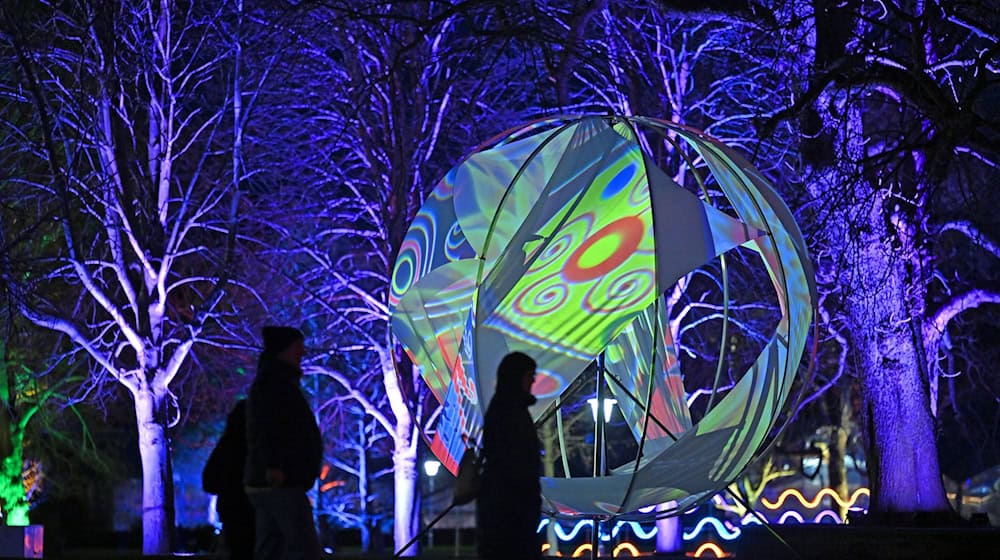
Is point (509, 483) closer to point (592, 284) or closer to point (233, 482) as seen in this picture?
point (233, 482)

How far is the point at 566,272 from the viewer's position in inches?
540

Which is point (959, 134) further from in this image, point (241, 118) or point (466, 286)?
point (241, 118)

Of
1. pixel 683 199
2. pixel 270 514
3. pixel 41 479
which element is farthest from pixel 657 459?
pixel 41 479

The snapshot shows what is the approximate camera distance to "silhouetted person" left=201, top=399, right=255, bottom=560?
9031 millimetres

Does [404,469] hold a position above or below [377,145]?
below

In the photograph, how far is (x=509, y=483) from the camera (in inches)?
308

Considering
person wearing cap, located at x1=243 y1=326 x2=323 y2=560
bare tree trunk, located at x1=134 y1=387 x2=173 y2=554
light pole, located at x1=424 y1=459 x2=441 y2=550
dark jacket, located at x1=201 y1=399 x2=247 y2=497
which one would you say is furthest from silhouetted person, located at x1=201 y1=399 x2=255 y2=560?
light pole, located at x1=424 y1=459 x2=441 y2=550

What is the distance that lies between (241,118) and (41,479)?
55.5 ft

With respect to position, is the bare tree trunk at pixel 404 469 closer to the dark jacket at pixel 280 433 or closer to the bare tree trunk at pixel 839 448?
the dark jacket at pixel 280 433

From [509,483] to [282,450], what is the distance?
132cm

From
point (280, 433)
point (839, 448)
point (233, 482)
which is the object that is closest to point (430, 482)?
point (839, 448)

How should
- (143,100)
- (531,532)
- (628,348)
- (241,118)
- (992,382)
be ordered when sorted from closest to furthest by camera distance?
(531,532) < (628,348) < (241,118) < (143,100) < (992,382)

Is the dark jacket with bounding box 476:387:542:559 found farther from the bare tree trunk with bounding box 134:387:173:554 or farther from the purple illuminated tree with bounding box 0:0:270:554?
the bare tree trunk with bounding box 134:387:173:554

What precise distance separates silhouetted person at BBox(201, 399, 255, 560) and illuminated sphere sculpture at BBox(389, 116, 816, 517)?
111 inches
